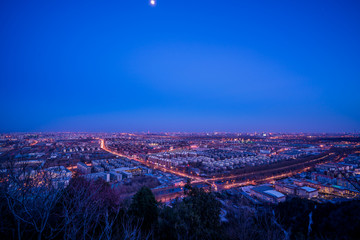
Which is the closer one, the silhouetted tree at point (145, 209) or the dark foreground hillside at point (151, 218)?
the dark foreground hillside at point (151, 218)

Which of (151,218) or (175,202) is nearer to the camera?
(151,218)

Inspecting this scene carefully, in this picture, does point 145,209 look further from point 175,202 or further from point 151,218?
point 175,202

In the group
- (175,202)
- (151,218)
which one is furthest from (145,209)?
(175,202)

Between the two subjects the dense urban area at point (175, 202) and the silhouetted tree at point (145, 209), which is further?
the silhouetted tree at point (145, 209)

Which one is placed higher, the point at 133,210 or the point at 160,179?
the point at 133,210

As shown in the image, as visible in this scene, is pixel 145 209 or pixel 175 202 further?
pixel 175 202

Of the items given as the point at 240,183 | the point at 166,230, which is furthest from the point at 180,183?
the point at 166,230

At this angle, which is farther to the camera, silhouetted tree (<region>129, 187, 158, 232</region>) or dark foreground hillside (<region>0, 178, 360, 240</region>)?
silhouetted tree (<region>129, 187, 158, 232</region>)

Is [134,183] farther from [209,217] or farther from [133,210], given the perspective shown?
[209,217]

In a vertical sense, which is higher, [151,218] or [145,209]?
[145,209]

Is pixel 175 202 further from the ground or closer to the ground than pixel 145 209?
closer to the ground

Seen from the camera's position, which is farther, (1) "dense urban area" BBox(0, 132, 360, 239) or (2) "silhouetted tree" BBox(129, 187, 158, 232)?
(2) "silhouetted tree" BBox(129, 187, 158, 232)
